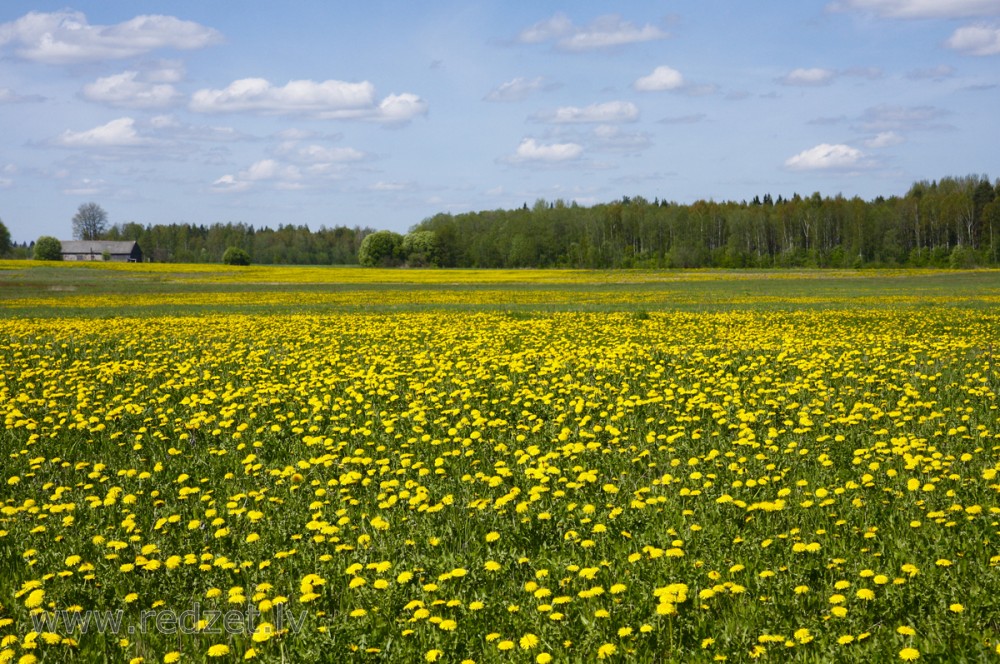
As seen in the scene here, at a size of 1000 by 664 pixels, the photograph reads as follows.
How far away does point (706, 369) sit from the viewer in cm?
1260

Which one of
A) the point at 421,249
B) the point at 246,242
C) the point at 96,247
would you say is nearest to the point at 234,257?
→ the point at 421,249

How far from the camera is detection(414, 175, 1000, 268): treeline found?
11812 centimetres

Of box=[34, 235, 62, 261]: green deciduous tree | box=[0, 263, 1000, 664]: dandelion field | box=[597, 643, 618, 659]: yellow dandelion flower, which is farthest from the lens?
box=[34, 235, 62, 261]: green deciduous tree

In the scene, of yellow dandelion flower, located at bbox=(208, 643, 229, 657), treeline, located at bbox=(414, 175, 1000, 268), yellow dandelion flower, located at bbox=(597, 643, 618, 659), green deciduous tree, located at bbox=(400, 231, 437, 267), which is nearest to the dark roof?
green deciduous tree, located at bbox=(400, 231, 437, 267)

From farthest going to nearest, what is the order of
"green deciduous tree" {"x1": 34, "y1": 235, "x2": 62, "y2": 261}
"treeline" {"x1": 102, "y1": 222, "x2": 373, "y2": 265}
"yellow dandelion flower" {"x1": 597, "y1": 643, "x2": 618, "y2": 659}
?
"treeline" {"x1": 102, "y1": 222, "x2": 373, "y2": 265} < "green deciduous tree" {"x1": 34, "y1": 235, "x2": 62, "y2": 261} < "yellow dandelion flower" {"x1": 597, "y1": 643, "x2": 618, "y2": 659}

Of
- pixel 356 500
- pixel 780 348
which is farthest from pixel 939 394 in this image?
pixel 356 500

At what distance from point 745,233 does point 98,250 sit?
11152 cm

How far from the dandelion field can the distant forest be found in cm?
9984

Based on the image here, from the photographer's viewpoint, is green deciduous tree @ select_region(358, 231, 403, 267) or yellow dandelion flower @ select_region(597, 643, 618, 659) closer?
yellow dandelion flower @ select_region(597, 643, 618, 659)

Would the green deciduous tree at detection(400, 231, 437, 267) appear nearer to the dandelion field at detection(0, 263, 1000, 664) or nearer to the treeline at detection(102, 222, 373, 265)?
the treeline at detection(102, 222, 373, 265)

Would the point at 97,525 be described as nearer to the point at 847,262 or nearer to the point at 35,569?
the point at 35,569

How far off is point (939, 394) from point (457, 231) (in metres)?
138

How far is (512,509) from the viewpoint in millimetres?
6680

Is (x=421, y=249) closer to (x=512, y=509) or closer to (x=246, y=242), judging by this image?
(x=246, y=242)
